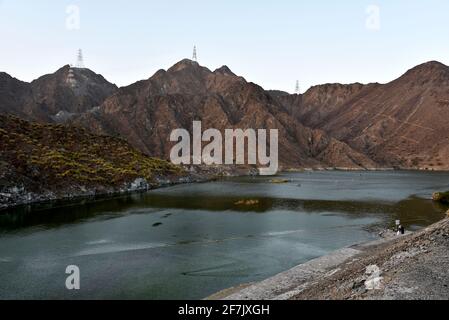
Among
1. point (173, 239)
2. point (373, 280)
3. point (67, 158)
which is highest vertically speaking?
point (67, 158)

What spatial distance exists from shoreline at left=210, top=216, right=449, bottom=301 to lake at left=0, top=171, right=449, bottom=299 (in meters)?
3.50

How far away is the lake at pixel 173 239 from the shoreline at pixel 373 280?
3.50 meters

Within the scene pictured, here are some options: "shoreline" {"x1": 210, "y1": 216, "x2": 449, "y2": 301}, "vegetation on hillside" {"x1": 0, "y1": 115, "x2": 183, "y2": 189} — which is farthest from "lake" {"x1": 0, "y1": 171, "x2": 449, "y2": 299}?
"vegetation on hillside" {"x1": 0, "y1": 115, "x2": 183, "y2": 189}

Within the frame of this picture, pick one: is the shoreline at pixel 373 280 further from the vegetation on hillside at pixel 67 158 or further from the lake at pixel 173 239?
the vegetation on hillside at pixel 67 158

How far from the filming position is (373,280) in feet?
86.8

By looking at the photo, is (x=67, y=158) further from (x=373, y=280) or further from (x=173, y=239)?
(x=373, y=280)

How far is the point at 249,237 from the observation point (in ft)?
189

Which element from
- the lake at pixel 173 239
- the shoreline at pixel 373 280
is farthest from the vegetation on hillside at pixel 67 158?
the shoreline at pixel 373 280

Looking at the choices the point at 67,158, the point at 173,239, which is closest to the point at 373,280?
the point at 173,239

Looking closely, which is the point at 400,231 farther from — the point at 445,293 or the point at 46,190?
the point at 46,190

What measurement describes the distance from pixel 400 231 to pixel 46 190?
77.5 metres

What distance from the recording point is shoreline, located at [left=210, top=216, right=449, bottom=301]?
23938 millimetres

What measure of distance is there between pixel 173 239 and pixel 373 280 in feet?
112

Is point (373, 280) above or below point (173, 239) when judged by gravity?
above
